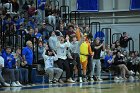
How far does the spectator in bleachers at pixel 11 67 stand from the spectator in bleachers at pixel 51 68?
1.61 meters

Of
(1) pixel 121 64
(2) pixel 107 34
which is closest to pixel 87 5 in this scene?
(2) pixel 107 34

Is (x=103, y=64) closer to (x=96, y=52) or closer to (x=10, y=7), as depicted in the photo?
(x=96, y=52)

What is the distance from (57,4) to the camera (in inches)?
1023

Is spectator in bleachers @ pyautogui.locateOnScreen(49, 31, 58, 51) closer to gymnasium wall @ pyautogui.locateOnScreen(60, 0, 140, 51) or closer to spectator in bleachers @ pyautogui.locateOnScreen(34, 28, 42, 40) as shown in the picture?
spectator in bleachers @ pyautogui.locateOnScreen(34, 28, 42, 40)

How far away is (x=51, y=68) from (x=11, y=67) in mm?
1892

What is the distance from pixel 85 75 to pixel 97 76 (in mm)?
769

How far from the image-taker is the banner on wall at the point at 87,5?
85.7ft

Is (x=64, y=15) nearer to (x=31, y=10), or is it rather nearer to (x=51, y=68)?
(x=31, y=10)

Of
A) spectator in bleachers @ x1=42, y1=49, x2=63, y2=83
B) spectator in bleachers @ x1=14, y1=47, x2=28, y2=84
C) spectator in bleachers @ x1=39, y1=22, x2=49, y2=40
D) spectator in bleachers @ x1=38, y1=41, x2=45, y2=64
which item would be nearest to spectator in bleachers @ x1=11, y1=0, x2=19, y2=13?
spectator in bleachers @ x1=39, y1=22, x2=49, y2=40

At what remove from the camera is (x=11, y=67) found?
15.4 m

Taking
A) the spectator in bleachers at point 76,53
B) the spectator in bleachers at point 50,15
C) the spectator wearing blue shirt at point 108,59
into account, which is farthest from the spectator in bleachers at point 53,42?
the spectator in bleachers at point 50,15

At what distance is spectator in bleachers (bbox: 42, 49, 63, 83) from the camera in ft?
54.6

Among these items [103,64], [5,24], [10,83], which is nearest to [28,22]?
[5,24]

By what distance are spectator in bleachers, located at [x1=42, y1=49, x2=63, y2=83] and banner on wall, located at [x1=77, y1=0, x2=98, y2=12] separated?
9730 mm
